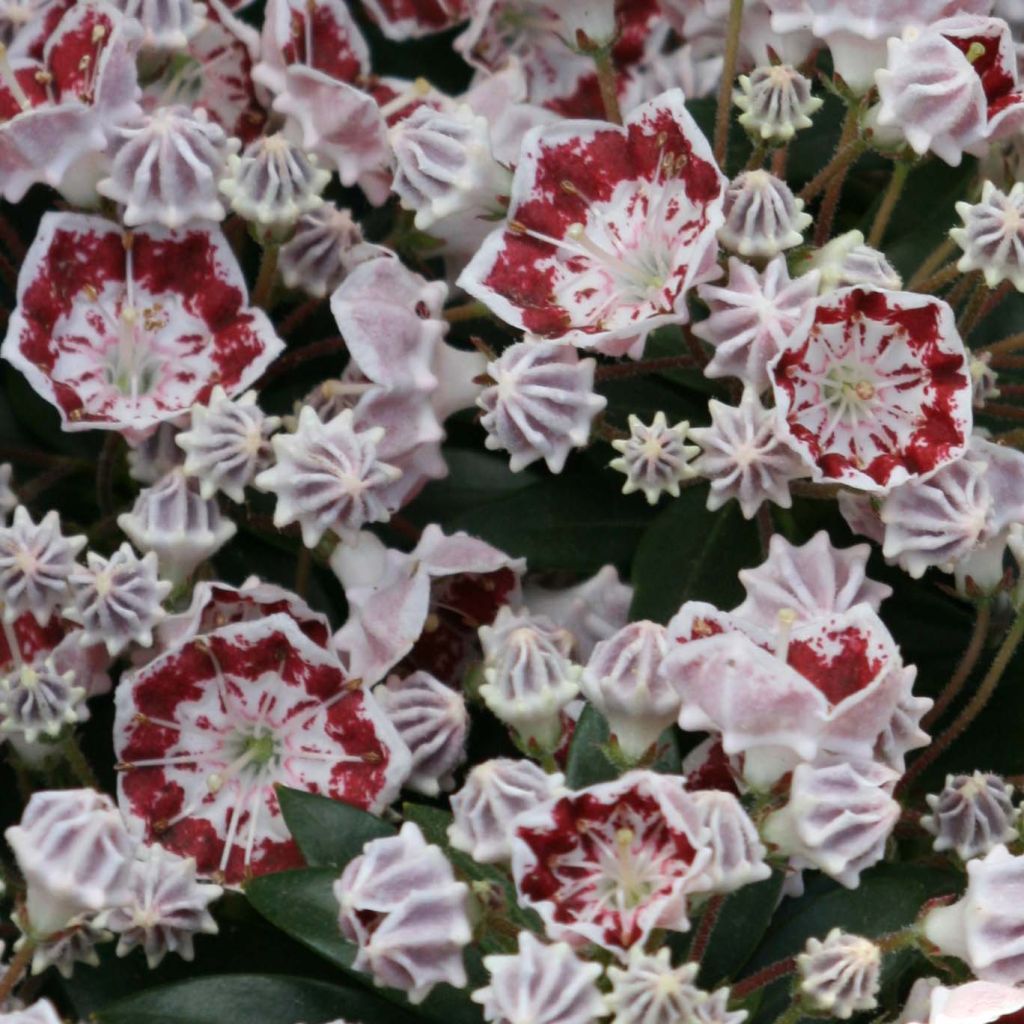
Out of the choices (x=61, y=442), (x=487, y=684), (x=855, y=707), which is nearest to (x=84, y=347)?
(x=61, y=442)

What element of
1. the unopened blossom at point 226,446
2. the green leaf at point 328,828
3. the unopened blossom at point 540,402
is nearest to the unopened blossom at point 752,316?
the unopened blossom at point 540,402

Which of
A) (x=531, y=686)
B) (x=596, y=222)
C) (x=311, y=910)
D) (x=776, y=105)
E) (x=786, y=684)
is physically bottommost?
→ (x=311, y=910)

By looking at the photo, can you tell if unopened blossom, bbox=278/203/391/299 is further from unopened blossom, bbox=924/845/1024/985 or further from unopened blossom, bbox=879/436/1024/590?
unopened blossom, bbox=924/845/1024/985

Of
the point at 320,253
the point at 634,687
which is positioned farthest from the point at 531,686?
the point at 320,253

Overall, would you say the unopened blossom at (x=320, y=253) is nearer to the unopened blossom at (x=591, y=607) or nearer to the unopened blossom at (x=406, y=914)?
the unopened blossom at (x=591, y=607)

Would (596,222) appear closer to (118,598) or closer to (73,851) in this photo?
(118,598)
